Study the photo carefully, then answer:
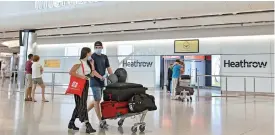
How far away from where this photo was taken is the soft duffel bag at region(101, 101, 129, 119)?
3.83 metres

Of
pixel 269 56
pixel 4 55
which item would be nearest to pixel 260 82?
pixel 269 56

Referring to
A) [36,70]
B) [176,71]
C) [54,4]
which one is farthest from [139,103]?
[54,4]

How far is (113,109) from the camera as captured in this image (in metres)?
3.83

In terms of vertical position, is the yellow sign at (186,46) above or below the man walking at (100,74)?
above

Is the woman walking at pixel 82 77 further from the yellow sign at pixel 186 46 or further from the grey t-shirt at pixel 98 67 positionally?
the yellow sign at pixel 186 46


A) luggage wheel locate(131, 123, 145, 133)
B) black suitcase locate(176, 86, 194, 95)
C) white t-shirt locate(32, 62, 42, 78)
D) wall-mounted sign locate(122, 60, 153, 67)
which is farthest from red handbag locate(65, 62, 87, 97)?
wall-mounted sign locate(122, 60, 153, 67)

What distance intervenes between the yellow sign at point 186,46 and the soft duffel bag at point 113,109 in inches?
448

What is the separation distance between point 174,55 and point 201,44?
5.32ft

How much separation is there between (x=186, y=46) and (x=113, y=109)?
11.6 meters

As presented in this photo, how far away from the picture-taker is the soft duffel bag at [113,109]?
3828 mm

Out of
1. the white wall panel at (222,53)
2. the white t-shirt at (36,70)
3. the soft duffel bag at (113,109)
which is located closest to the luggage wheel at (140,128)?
the soft duffel bag at (113,109)

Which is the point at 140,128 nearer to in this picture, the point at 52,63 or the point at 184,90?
the point at 184,90

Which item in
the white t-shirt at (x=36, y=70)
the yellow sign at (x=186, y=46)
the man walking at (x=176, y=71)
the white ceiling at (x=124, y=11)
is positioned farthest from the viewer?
the yellow sign at (x=186, y=46)

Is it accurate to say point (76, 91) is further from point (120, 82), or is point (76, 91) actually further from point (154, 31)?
point (154, 31)
